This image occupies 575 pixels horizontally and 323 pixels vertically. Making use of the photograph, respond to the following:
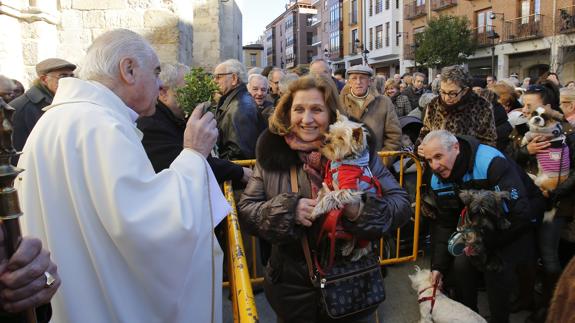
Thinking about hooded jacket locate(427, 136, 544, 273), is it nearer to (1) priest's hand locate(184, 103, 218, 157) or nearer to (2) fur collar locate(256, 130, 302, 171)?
(2) fur collar locate(256, 130, 302, 171)

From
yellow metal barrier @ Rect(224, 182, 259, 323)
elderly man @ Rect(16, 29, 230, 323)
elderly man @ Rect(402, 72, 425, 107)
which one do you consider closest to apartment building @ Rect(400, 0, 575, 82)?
elderly man @ Rect(402, 72, 425, 107)

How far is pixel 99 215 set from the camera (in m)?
1.45

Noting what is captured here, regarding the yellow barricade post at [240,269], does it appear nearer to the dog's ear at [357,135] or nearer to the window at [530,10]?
the dog's ear at [357,135]

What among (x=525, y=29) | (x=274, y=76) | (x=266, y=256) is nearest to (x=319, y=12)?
(x=525, y=29)

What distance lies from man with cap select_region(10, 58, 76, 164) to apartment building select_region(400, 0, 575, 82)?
25.3 metres

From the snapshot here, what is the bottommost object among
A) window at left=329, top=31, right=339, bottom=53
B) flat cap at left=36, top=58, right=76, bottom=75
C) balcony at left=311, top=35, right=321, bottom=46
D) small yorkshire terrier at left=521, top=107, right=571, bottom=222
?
small yorkshire terrier at left=521, top=107, right=571, bottom=222

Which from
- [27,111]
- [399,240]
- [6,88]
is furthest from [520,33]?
[27,111]

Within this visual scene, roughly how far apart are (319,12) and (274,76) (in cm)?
6227

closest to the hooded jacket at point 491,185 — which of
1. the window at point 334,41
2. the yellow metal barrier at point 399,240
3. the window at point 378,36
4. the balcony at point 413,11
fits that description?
the yellow metal barrier at point 399,240

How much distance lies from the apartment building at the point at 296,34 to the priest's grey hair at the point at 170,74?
73.0 m

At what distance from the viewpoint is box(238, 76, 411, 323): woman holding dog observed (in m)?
2.10

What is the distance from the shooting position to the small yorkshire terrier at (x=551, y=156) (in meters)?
3.29

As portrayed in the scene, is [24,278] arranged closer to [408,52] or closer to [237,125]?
[237,125]

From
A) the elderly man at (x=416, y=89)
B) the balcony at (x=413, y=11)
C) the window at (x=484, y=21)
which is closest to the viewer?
the elderly man at (x=416, y=89)
